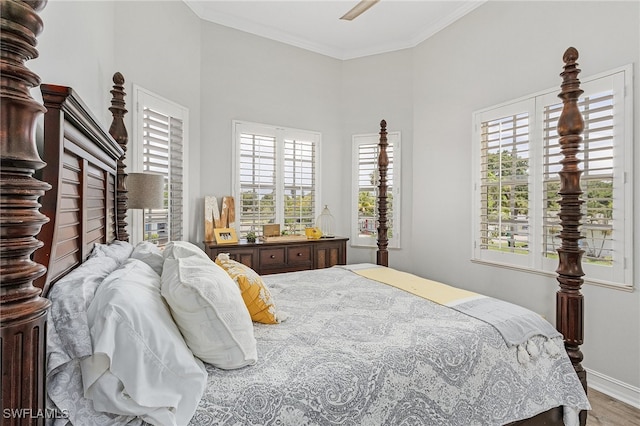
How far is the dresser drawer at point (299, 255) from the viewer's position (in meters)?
4.06

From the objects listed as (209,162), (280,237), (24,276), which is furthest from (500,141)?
(24,276)

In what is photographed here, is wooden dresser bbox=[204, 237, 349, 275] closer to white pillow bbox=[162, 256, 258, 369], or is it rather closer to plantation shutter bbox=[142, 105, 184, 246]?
plantation shutter bbox=[142, 105, 184, 246]

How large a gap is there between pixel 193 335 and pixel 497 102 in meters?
3.52

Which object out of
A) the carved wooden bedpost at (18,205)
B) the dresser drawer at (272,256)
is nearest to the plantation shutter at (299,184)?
the dresser drawer at (272,256)

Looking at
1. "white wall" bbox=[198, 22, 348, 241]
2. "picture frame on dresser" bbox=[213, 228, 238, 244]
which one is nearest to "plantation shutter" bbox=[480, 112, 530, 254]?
"white wall" bbox=[198, 22, 348, 241]

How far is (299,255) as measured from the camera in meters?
4.13

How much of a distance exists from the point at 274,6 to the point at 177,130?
1.78 metres

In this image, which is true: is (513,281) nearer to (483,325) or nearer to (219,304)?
(483,325)

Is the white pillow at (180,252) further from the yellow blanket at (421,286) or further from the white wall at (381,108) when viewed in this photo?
the white wall at (381,108)

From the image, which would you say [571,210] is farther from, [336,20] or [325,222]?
[336,20]

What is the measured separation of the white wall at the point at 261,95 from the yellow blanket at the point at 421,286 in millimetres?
1981

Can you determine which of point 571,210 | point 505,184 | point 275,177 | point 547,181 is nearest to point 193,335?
point 571,210

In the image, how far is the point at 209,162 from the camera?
3.95m

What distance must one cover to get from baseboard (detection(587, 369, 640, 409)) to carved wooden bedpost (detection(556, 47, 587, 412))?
1000 millimetres
